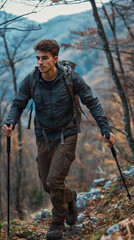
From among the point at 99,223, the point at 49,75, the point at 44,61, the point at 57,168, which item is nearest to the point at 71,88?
the point at 49,75

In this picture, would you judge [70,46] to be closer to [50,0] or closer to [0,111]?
[0,111]

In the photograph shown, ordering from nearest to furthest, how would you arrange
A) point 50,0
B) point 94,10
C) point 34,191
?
point 50,0 → point 94,10 → point 34,191

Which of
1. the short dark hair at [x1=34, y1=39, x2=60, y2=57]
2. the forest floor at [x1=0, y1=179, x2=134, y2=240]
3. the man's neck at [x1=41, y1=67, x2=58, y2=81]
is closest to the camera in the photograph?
the forest floor at [x1=0, y1=179, x2=134, y2=240]

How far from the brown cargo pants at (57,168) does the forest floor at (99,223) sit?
1.88ft

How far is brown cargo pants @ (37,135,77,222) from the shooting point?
13.1 ft

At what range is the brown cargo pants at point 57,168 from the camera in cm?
400

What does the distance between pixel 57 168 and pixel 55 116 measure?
74 centimetres

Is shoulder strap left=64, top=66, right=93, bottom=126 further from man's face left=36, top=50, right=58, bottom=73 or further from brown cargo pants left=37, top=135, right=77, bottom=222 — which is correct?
brown cargo pants left=37, top=135, right=77, bottom=222

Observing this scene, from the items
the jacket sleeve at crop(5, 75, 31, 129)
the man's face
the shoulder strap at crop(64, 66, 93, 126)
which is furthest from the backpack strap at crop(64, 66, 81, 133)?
the jacket sleeve at crop(5, 75, 31, 129)

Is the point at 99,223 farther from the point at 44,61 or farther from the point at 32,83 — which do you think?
the point at 44,61

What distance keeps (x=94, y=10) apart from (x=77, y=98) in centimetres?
363

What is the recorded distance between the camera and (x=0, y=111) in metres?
11.6

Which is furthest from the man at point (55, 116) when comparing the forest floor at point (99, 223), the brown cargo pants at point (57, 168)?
the forest floor at point (99, 223)

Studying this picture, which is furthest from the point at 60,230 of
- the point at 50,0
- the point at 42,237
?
the point at 50,0
